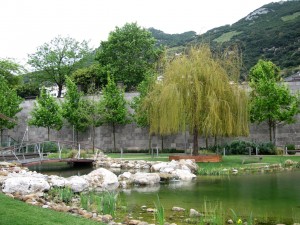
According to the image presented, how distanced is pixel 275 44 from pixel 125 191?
171ft

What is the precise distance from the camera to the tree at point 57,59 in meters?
47.4

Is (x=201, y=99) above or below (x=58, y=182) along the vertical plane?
above

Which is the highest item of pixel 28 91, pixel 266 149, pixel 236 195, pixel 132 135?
pixel 28 91

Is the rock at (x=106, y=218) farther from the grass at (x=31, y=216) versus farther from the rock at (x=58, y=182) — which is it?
the rock at (x=58, y=182)

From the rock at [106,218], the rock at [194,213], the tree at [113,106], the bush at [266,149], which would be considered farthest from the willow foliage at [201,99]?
the rock at [106,218]

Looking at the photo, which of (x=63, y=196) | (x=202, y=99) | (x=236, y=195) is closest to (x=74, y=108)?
(x=202, y=99)

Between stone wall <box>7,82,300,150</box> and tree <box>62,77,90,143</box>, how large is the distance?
74.3 inches

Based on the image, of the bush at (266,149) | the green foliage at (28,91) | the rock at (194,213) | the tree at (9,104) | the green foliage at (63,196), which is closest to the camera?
the rock at (194,213)

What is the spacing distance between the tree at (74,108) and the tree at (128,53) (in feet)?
30.8

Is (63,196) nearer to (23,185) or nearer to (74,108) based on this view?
(23,185)

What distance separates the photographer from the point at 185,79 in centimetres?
2102

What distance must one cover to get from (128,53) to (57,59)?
10.6m

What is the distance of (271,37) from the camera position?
62.5 meters

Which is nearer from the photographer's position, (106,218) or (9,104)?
(106,218)
